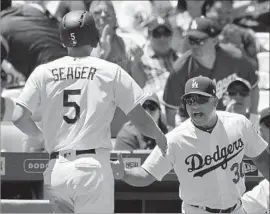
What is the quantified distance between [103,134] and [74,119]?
19cm

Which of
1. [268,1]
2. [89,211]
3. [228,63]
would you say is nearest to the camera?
[89,211]

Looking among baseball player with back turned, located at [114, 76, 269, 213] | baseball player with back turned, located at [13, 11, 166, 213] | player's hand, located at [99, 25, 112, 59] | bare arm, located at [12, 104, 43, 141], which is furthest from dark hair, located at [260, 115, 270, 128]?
bare arm, located at [12, 104, 43, 141]

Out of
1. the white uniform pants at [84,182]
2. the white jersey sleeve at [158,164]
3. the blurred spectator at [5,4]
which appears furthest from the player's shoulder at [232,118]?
the blurred spectator at [5,4]

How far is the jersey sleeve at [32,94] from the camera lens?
16.2ft

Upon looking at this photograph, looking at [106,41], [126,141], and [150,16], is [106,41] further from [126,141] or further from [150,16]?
[150,16]

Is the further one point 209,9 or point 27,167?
point 209,9

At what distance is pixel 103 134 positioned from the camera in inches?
194

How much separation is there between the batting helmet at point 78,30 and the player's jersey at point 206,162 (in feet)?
3.24

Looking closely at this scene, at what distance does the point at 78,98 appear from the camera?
16.0 feet

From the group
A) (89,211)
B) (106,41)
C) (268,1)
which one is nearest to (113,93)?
(89,211)

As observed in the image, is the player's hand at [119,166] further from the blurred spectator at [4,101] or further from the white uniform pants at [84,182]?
the blurred spectator at [4,101]

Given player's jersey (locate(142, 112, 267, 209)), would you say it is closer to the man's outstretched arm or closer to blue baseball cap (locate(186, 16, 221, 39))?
the man's outstretched arm

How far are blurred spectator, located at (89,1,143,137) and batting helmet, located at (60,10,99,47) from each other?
9.18 feet

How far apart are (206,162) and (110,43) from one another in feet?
8.94
